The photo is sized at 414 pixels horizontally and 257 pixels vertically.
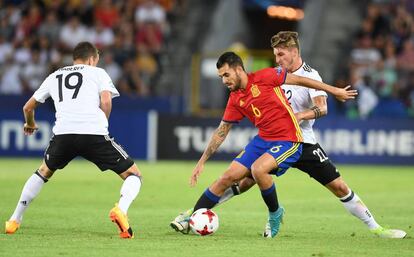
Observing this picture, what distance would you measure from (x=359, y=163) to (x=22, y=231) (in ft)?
47.5

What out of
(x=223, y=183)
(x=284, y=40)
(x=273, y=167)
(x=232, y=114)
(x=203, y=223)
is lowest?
(x=203, y=223)

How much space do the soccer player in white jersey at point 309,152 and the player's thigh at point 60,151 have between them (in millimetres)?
1359

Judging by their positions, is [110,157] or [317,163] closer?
[110,157]

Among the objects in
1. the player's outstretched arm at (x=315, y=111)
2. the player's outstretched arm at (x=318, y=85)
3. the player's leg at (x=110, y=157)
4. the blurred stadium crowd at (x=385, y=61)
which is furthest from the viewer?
the blurred stadium crowd at (x=385, y=61)

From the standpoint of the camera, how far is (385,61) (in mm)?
25562

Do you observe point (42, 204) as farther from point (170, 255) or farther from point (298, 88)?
point (170, 255)

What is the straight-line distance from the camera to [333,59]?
27.8 m

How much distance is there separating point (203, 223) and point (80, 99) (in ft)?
6.09

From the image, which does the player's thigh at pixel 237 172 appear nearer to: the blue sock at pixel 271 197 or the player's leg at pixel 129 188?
the blue sock at pixel 271 197

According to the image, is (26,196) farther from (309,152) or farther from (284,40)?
(284,40)

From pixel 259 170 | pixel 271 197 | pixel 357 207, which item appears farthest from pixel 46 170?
pixel 357 207

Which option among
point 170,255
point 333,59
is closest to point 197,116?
point 333,59

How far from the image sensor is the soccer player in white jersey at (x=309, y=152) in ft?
35.8

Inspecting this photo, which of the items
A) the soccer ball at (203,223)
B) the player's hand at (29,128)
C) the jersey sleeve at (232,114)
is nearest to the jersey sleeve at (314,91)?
the jersey sleeve at (232,114)
